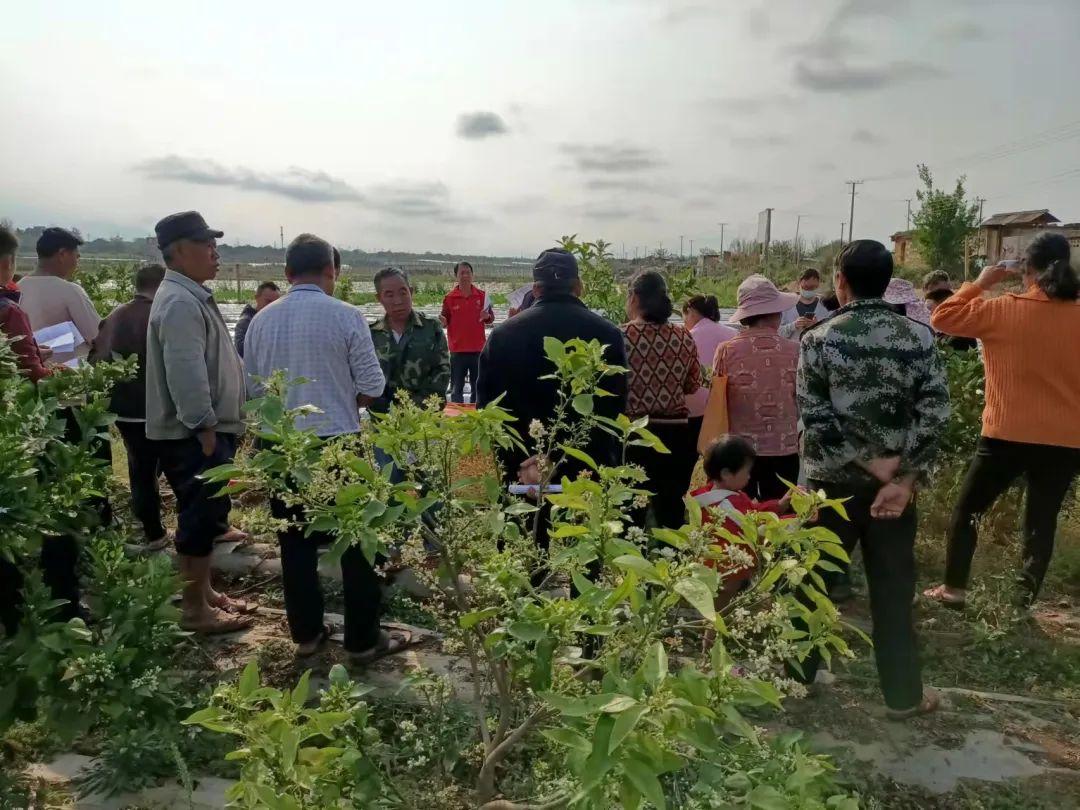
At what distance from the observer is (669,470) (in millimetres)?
3936

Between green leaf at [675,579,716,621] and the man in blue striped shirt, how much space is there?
7.31 ft

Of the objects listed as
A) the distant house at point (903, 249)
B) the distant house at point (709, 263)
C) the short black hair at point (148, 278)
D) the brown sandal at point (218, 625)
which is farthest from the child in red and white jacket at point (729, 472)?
the distant house at point (903, 249)

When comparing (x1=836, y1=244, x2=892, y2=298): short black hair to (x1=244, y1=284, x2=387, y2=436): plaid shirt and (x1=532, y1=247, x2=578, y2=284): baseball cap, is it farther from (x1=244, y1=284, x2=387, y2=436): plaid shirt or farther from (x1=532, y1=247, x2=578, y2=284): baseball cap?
(x1=244, y1=284, x2=387, y2=436): plaid shirt

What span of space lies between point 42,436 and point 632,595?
5.24ft

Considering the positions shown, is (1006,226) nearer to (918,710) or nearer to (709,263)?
(709,263)

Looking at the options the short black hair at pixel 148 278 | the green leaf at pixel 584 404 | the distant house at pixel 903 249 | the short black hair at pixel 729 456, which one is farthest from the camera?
the distant house at pixel 903 249

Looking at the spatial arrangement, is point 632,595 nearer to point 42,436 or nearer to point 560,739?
point 560,739

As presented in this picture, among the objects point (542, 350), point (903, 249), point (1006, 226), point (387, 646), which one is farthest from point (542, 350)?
point (903, 249)

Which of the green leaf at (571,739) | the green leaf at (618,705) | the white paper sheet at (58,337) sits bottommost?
the green leaf at (571,739)

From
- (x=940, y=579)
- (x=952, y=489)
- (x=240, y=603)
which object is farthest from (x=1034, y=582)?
(x=240, y=603)

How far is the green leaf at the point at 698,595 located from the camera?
96 cm

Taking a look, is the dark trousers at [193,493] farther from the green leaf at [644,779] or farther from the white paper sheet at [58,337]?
the green leaf at [644,779]

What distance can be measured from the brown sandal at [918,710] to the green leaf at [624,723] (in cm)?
228

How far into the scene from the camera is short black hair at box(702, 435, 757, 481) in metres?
3.22
